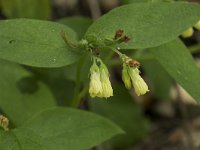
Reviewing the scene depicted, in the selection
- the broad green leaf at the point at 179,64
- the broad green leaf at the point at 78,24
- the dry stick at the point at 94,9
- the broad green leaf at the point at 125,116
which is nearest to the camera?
the broad green leaf at the point at 179,64

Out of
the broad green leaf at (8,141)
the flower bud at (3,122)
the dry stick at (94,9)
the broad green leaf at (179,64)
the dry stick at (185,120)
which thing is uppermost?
the broad green leaf at (179,64)

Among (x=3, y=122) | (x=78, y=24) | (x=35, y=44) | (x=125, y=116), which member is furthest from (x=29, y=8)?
(x=3, y=122)

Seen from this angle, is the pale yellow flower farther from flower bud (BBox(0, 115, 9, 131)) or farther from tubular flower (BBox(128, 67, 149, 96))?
flower bud (BBox(0, 115, 9, 131))

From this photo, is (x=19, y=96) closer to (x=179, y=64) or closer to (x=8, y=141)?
(x=8, y=141)

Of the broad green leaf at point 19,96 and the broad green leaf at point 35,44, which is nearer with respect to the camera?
the broad green leaf at point 35,44

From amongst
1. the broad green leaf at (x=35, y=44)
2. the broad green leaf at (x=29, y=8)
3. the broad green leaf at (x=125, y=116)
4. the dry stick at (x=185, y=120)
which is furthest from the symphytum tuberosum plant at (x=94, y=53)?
the dry stick at (x=185, y=120)

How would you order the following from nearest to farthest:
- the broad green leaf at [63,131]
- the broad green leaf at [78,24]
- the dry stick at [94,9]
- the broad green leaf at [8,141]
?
the broad green leaf at [8,141] < the broad green leaf at [63,131] < the broad green leaf at [78,24] < the dry stick at [94,9]

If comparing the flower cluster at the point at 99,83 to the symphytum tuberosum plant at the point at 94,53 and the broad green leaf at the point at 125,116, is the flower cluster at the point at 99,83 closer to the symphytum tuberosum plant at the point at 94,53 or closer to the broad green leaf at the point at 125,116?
the symphytum tuberosum plant at the point at 94,53
